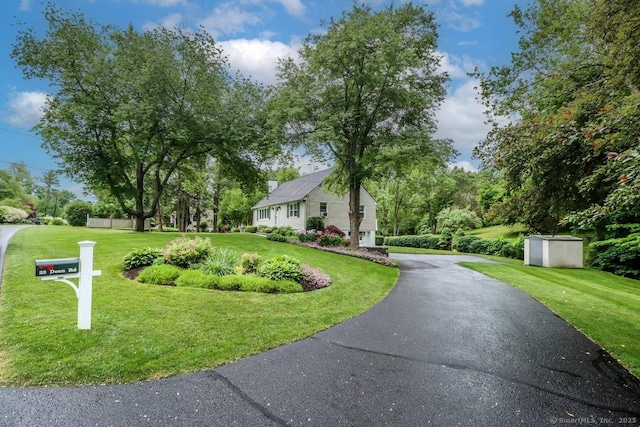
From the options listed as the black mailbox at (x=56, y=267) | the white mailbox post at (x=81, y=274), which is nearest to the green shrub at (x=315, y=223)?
the white mailbox post at (x=81, y=274)

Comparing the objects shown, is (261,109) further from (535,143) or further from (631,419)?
(631,419)

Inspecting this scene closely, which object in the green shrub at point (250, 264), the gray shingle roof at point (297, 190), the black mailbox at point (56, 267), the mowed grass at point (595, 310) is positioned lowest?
the mowed grass at point (595, 310)

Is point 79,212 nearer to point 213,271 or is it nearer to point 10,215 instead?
point 10,215

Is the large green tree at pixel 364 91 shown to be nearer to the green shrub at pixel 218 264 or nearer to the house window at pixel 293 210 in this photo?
the green shrub at pixel 218 264

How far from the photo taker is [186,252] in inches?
375

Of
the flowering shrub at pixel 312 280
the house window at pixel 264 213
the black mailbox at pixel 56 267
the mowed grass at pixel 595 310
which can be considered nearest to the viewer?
the black mailbox at pixel 56 267

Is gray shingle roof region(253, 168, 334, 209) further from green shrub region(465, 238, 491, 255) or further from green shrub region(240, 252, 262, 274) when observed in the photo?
green shrub region(240, 252, 262, 274)

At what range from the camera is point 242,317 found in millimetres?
5980

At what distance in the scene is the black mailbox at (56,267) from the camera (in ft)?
14.5

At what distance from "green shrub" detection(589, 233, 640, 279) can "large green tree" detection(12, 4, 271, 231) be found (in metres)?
20.0

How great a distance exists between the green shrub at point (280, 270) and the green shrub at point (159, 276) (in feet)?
7.33

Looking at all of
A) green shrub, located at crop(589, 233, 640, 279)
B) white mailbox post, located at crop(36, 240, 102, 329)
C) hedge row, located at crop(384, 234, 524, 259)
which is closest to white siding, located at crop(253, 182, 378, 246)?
hedge row, located at crop(384, 234, 524, 259)

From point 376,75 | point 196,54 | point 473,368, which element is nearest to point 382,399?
point 473,368

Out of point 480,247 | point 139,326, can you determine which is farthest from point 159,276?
point 480,247
